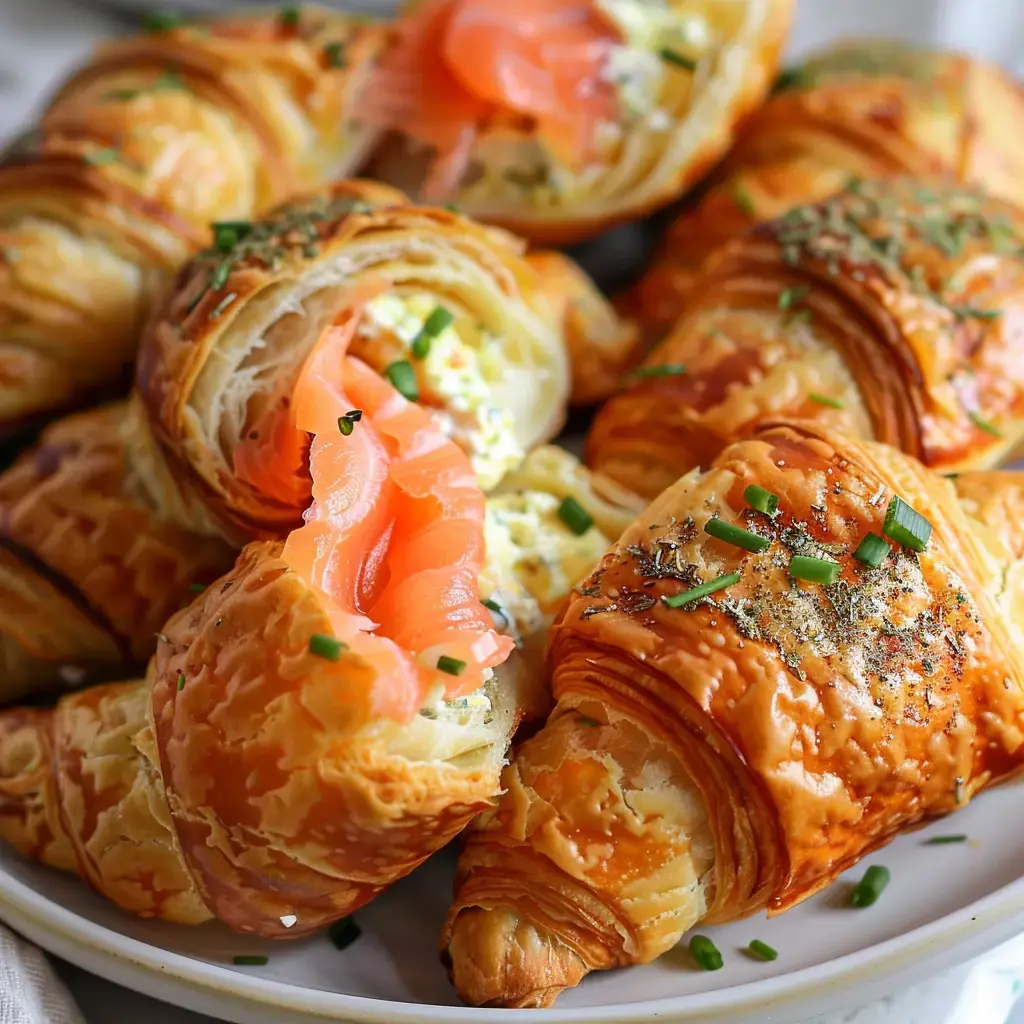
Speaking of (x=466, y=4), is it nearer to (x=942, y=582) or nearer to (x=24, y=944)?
(x=942, y=582)

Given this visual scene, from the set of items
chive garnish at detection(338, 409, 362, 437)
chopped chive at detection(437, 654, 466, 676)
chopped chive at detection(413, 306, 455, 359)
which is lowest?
chopped chive at detection(437, 654, 466, 676)

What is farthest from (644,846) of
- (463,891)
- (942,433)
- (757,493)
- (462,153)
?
(462,153)

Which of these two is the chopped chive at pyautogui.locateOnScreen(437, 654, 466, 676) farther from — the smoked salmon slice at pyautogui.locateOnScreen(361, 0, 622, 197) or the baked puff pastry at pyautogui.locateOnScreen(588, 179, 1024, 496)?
the smoked salmon slice at pyautogui.locateOnScreen(361, 0, 622, 197)

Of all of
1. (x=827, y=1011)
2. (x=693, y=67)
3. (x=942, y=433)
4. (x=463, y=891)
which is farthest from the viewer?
(x=693, y=67)

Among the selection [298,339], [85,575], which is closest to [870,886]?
[298,339]

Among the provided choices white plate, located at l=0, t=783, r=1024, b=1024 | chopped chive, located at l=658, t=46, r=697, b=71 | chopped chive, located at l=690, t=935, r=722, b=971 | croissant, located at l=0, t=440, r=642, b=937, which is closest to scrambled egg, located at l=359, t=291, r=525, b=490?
croissant, located at l=0, t=440, r=642, b=937

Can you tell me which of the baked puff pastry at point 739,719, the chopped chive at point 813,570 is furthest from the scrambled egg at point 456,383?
the chopped chive at point 813,570

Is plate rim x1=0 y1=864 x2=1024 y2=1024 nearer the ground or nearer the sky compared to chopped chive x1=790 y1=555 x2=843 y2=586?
nearer the ground
